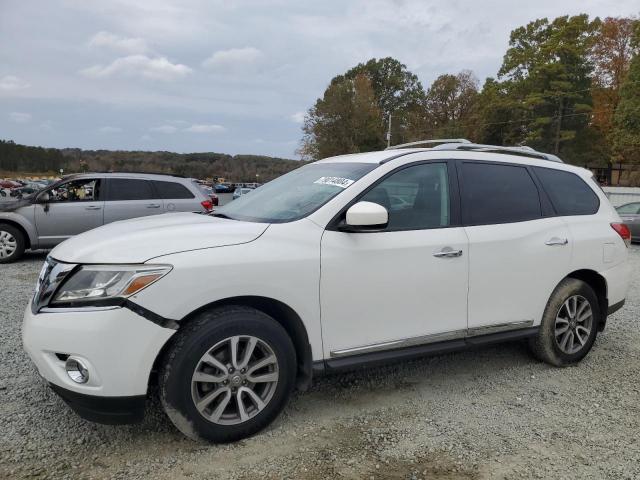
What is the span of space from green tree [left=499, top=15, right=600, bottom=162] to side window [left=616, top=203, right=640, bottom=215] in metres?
24.4

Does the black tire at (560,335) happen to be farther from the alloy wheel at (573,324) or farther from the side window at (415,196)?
the side window at (415,196)

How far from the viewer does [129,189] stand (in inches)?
355

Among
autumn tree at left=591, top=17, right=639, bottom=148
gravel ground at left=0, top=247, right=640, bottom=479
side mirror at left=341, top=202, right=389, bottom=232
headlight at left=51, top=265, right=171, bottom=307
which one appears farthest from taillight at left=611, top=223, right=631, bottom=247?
autumn tree at left=591, top=17, right=639, bottom=148

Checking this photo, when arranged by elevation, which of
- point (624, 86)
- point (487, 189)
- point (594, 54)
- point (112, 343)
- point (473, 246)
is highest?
point (594, 54)

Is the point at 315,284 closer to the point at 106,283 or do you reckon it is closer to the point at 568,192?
the point at 106,283

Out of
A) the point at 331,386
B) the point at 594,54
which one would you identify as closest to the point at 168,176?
the point at 331,386

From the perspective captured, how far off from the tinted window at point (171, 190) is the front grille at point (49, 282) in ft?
21.3

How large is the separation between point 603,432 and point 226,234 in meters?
2.66

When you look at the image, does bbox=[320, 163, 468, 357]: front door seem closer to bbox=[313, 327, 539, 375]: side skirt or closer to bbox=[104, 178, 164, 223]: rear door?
bbox=[313, 327, 539, 375]: side skirt

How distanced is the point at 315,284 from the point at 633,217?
1531 centimetres

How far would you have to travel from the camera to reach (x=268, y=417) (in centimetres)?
285

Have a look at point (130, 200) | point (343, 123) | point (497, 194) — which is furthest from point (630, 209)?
point (343, 123)

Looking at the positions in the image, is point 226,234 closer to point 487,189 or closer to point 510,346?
point 487,189

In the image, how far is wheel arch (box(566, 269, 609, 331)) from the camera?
13.8ft
